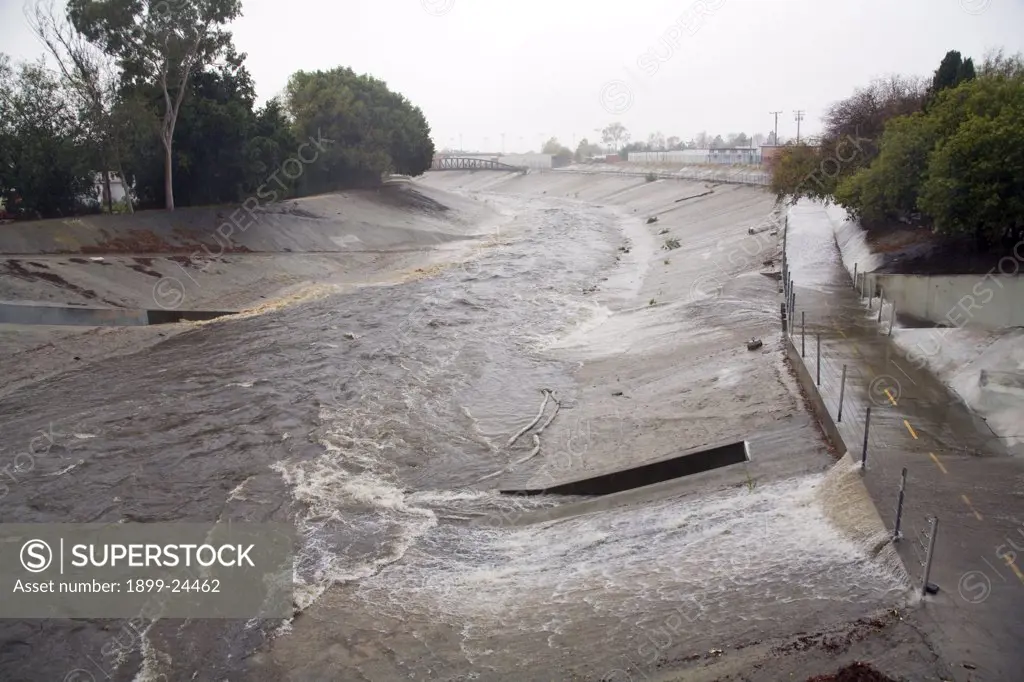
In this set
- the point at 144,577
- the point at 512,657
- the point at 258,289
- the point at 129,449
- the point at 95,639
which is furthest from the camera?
the point at 258,289

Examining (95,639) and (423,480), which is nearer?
(95,639)

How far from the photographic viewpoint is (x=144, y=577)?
11320mm

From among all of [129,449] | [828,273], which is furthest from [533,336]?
[129,449]

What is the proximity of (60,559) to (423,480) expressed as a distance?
237 inches

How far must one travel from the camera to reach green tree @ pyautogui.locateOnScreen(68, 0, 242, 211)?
118ft

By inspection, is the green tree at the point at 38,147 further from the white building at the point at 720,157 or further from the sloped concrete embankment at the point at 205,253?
the white building at the point at 720,157

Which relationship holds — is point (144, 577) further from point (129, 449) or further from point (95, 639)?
point (129, 449)

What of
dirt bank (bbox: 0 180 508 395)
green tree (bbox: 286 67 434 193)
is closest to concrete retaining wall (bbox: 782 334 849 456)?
dirt bank (bbox: 0 180 508 395)

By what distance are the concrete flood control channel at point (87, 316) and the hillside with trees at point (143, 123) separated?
11.9m

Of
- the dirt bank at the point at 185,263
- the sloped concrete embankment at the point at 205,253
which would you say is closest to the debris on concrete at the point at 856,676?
the dirt bank at the point at 185,263

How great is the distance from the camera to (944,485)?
36.2 feet

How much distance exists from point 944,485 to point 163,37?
127 feet

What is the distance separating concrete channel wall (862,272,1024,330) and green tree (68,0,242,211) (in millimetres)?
33286

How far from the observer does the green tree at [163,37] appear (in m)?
35.8
